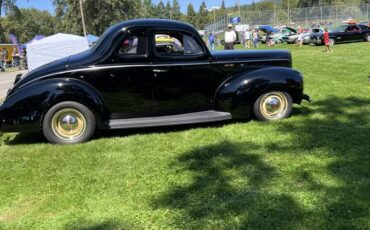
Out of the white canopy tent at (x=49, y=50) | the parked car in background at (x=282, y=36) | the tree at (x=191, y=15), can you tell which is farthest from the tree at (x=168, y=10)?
the white canopy tent at (x=49, y=50)

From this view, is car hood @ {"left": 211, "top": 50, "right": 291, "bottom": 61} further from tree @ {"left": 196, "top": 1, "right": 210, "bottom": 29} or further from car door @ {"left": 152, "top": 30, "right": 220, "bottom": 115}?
tree @ {"left": 196, "top": 1, "right": 210, "bottom": 29}

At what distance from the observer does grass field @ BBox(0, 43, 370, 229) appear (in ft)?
12.8

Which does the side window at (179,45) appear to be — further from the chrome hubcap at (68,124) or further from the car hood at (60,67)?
the chrome hubcap at (68,124)

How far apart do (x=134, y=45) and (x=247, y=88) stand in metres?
1.90

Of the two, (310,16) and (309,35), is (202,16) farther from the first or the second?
(309,35)

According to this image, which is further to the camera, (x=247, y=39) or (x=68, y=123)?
(x=247, y=39)

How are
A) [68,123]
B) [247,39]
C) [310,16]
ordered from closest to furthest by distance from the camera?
[68,123] < [247,39] < [310,16]

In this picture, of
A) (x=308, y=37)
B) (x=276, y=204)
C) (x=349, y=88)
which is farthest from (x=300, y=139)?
(x=308, y=37)

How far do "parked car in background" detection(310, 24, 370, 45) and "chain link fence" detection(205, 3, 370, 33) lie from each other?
77.1 feet

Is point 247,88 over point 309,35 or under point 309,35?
under

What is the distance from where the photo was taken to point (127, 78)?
264 inches

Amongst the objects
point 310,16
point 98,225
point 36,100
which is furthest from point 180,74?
point 310,16

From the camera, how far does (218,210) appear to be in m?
4.00

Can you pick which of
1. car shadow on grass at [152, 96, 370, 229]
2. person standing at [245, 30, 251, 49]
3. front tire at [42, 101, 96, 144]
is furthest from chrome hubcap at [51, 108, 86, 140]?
person standing at [245, 30, 251, 49]
